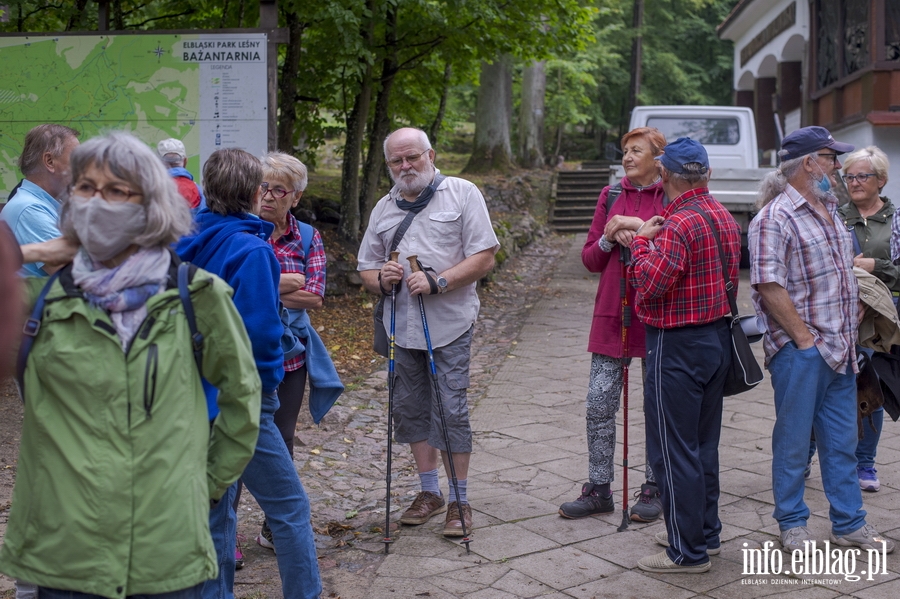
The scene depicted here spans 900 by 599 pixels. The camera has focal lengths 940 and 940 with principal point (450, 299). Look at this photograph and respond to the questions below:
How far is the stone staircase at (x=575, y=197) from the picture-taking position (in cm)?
2053

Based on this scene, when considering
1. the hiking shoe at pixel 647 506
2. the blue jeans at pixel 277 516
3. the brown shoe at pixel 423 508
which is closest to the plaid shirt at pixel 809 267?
the hiking shoe at pixel 647 506

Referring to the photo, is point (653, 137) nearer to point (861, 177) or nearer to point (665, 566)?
point (861, 177)

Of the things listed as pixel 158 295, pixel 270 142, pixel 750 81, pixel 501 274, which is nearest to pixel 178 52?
pixel 270 142

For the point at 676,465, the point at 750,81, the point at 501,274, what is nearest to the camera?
the point at 676,465

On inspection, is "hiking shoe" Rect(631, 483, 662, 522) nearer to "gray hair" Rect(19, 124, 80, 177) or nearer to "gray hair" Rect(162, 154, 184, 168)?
"gray hair" Rect(19, 124, 80, 177)

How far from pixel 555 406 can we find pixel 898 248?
9.32ft

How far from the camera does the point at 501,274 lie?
13859 mm

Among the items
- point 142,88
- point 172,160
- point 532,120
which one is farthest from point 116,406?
point 532,120

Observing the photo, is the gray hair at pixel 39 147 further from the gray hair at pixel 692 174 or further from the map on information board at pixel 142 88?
the map on information board at pixel 142 88

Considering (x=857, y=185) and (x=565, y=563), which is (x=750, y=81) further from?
(x=565, y=563)

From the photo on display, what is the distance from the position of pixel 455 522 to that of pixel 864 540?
6.04 feet

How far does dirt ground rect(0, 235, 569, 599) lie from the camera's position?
4.15 m

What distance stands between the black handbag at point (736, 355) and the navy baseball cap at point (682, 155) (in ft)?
0.62

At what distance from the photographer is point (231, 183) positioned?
10.6ft
